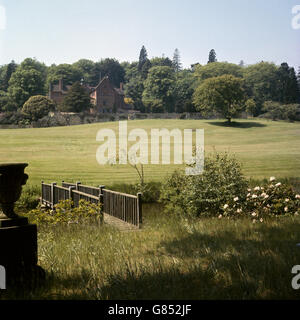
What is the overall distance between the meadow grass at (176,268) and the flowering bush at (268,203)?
3.28 m

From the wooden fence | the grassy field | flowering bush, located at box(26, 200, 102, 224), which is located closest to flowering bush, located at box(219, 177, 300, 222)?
the wooden fence

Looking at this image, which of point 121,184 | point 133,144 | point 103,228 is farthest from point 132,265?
point 133,144

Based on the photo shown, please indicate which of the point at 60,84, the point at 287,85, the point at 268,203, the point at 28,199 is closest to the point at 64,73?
the point at 60,84

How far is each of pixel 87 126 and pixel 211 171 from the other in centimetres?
1466

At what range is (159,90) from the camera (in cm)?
1933

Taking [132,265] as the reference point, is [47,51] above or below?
above

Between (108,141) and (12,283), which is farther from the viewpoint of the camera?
(108,141)

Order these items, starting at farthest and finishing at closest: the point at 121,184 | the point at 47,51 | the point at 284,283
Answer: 1. the point at 121,184
2. the point at 47,51
3. the point at 284,283

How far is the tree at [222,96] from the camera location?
1767 cm

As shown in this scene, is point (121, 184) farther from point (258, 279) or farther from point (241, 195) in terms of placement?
point (258, 279)

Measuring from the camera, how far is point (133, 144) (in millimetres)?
21938

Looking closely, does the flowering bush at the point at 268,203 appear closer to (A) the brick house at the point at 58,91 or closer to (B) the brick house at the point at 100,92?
(B) the brick house at the point at 100,92

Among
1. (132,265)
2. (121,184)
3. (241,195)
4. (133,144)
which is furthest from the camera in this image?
(133,144)

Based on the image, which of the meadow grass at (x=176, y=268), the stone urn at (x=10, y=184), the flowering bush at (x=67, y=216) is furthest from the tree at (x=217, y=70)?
the stone urn at (x=10, y=184)
